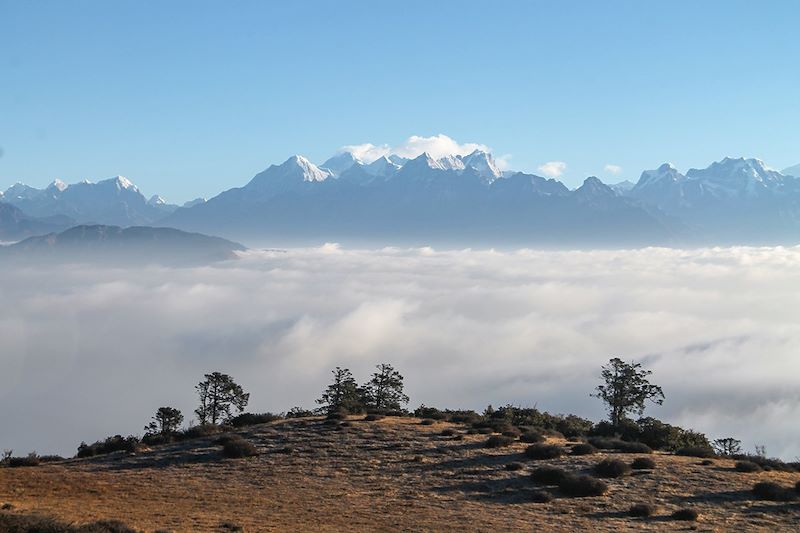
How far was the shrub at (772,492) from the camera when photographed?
30.8m

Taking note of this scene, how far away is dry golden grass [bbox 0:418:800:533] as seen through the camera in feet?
88.4

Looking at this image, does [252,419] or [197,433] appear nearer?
[197,433]

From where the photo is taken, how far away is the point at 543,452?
3872 cm

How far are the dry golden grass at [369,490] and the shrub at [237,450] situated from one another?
57cm

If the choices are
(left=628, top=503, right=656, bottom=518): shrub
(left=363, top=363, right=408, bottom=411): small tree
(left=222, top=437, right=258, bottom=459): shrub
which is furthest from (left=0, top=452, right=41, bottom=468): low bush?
(left=363, top=363, right=408, bottom=411): small tree

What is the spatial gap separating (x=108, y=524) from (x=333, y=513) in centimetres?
966

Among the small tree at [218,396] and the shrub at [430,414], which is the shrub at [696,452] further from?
the small tree at [218,396]

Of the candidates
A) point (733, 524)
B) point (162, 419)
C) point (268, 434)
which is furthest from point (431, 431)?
point (162, 419)

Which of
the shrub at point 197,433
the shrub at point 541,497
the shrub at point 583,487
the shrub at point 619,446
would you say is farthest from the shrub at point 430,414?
the shrub at point 541,497

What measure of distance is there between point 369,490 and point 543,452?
11925mm

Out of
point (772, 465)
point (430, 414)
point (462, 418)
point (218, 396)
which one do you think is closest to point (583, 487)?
point (772, 465)

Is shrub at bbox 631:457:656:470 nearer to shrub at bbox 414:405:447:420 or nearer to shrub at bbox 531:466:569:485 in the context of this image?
shrub at bbox 531:466:569:485

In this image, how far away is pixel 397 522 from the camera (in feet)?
88.6

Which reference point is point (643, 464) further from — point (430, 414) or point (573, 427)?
point (430, 414)
